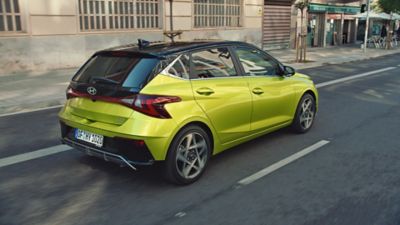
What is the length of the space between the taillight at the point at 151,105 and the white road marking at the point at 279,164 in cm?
120

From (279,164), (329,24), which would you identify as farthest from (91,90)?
(329,24)

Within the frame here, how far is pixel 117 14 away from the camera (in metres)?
15.3

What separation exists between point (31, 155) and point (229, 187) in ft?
9.01

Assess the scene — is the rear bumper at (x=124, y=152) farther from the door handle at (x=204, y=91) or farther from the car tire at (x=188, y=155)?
the door handle at (x=204, y=91)

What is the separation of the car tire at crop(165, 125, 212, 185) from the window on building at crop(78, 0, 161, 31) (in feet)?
36.5

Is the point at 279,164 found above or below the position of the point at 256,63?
below

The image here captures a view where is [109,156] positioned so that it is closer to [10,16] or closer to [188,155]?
[188,155]

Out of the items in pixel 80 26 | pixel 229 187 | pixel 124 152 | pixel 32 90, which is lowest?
pixel 229 187

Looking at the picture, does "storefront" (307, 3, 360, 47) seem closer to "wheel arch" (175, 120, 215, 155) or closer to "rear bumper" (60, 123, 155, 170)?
"wheel arch" (175, 120, 215, 155)

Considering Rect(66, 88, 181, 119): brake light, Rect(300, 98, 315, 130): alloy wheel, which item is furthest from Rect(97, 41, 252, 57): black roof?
Rect(300, 98, 315, 130): alloy wheel

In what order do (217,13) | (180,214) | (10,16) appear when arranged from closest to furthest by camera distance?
(180,214) < (10,16) < (217,13)

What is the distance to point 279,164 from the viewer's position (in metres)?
4.95

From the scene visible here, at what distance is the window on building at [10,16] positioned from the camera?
12.1 meters

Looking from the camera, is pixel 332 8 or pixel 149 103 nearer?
pixel 149 103
